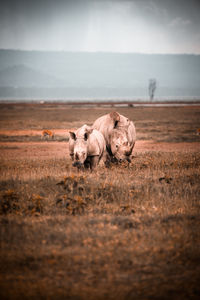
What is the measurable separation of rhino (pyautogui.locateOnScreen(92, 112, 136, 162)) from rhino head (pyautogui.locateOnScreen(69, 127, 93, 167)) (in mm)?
1248

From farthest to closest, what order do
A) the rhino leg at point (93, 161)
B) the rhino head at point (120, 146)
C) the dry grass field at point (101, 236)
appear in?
the rhino head at point (120, 146) < the rhino leg at point (93, 161) < the dry grass field at point (101, 236)

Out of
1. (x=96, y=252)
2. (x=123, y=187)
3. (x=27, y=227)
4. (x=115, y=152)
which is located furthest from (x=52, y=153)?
(x=96, y=252)

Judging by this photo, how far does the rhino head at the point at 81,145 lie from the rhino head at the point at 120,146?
1217mm

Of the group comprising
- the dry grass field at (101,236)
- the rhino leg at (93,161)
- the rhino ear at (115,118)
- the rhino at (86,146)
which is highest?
the rhino ear at (115,118)

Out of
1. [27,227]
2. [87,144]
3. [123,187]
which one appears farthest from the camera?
[87,144]

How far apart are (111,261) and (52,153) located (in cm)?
1392

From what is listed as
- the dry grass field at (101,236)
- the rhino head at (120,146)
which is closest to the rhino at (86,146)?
the rhino head at (120,146)

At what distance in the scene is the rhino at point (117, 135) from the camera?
10977 mm

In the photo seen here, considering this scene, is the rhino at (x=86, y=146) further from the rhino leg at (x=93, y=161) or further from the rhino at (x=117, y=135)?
the rhino at (x=117, y=135)

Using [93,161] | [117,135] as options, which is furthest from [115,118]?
[93,161]

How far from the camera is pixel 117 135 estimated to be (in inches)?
446

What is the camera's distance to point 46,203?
7.91m

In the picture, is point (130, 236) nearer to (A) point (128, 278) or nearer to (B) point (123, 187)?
(A) point (128, 278)

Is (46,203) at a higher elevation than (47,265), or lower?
higher
